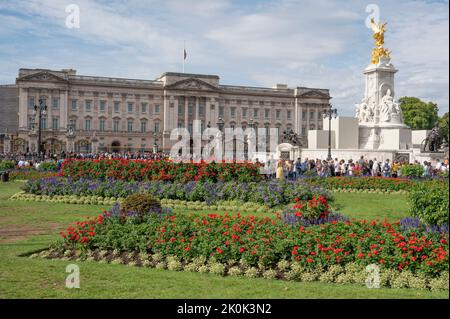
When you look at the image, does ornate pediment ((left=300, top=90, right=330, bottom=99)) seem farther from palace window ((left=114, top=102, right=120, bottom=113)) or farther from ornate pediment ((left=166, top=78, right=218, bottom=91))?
palace window ((left=114, top=102, right=120, bottom=113))

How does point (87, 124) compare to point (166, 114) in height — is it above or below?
below

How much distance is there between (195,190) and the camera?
16828 mm

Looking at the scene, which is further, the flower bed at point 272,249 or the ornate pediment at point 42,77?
the ornate pediment at point 42,77

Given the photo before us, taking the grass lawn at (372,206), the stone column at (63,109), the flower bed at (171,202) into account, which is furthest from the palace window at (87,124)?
the grass lawn at (372,206)

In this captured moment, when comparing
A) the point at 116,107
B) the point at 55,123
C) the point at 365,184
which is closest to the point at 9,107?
the point at 55,123

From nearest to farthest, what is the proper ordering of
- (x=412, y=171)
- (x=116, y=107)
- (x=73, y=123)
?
(x=412, y=171), (x=73, y=123), (x=116, y=107)

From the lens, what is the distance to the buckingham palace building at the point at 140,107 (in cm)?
7944

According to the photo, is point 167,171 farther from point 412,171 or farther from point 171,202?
point 412,171

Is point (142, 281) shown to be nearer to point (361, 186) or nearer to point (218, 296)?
point (218, 296)

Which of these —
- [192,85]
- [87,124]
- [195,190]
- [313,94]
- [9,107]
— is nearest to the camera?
[195,190]

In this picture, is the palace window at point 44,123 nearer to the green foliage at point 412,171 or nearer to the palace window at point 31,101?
the palace window at point 31,101

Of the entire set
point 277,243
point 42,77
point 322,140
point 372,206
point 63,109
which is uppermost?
point 42,77

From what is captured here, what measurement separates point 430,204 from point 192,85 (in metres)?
80.5

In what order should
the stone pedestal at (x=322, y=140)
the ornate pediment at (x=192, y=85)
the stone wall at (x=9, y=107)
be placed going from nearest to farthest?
the stone pedestal at (x=322, y=140), the stone wall at (x=9, y=107), the ornate pediment at (x=192, y=85)
